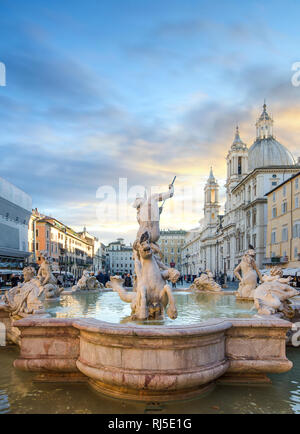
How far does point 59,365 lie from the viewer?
475 centimetres

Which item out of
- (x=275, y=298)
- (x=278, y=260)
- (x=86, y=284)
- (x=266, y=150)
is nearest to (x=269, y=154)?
(x=266, y=150)

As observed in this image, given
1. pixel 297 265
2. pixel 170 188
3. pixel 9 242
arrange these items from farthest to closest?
pixel 9 242 → pixel 297 265 → pixel 170 188

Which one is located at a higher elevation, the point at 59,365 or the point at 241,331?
the point at 241,331

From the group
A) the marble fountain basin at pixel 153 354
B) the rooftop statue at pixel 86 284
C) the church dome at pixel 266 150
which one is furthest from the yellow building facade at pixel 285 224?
the marble fountain basin at pixel 153 354

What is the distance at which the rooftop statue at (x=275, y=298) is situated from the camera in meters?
5.64

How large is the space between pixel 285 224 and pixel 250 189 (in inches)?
702

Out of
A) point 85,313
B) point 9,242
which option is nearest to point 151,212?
point 85,313

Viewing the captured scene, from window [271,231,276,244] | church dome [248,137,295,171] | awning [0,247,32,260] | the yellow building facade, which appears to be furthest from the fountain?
church dome [248,137,295,171]

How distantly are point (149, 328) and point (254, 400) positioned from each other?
1.56 m

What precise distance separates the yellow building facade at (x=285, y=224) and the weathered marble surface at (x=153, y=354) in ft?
95.9

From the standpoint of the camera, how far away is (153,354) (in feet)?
13.3

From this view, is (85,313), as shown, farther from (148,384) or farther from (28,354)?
(148,384)
